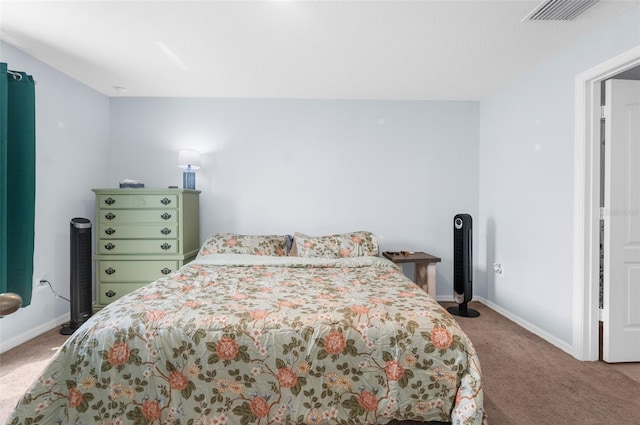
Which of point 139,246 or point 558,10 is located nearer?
point 558,10

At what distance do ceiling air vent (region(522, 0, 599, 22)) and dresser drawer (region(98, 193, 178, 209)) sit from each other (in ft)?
10.7

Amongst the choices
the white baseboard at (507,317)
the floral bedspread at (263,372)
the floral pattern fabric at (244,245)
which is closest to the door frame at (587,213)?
the white baseboard at (507,317)

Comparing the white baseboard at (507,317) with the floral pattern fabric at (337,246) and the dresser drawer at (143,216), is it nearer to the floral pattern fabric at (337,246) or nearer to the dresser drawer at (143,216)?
the dresser drawer at (143,216)

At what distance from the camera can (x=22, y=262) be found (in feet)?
8.20

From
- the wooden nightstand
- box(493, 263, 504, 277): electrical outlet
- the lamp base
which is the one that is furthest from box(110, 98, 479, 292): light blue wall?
box(493, 263, 504, 277): electrical outlet

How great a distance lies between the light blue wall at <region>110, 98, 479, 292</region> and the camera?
3.83m

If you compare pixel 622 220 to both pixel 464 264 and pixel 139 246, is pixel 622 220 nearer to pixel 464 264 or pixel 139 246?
pixel 464 264

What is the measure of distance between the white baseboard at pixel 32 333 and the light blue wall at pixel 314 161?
5.25ft

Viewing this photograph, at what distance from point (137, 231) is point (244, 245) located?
1082mm

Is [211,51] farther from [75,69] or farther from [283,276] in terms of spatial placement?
[283,276]

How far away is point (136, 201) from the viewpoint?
334cm

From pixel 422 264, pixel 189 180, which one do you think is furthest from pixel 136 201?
pixel 422 264

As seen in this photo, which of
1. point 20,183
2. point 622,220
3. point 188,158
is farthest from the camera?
point 188,158

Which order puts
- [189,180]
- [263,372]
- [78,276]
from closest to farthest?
[263,372] < [78,276] < [189,180]
